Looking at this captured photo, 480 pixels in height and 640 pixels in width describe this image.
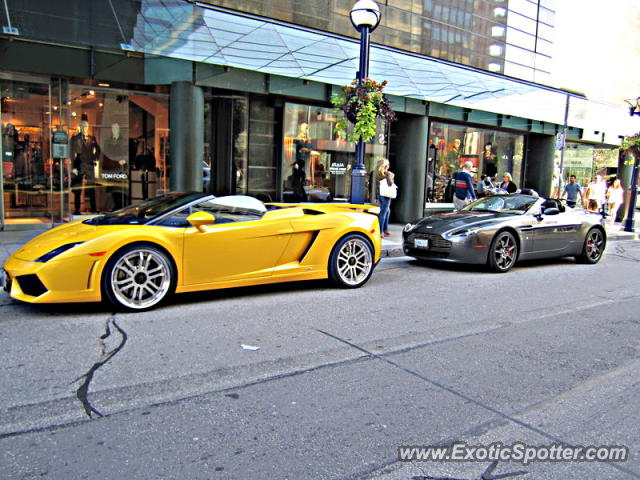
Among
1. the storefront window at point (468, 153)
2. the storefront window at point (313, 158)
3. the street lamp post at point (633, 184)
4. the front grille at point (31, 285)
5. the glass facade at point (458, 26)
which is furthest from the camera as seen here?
the storefront window at point (468, 153)

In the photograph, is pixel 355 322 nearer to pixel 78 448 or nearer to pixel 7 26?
pixel 78 448

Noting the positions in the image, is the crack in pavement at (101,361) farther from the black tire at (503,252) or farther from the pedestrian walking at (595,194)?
the pedestrian walking at (595,194)

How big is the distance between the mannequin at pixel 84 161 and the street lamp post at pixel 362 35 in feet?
20.8

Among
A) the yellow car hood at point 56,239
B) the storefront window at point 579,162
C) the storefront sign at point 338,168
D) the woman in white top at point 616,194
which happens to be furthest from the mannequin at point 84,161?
the storefront window at point 579,162

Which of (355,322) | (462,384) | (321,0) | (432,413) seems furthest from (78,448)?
(321,0)

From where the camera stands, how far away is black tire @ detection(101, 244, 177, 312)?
555 centimetres

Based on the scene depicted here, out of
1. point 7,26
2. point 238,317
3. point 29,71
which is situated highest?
point 7,26

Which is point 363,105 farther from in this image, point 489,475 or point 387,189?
point 489,475

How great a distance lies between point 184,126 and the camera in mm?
11883

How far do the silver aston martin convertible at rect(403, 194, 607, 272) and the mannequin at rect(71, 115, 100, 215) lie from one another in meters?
7.54

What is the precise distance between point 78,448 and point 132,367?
1233 mm

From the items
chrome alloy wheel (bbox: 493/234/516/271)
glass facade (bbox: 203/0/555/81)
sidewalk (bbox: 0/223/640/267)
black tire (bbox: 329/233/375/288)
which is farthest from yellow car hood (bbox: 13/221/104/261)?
glass facade (bbox: 203/0/555/81)

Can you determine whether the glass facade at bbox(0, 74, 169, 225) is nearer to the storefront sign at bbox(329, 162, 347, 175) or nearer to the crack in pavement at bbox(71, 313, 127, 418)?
the storefront sign at bbox(329, 162, 347, 175)

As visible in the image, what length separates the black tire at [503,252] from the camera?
908cm
